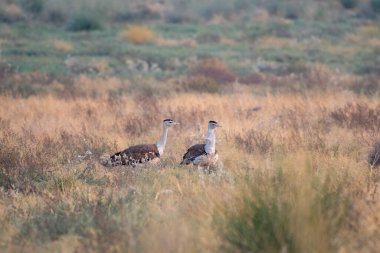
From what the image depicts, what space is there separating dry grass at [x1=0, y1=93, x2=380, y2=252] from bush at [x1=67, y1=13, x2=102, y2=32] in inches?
917

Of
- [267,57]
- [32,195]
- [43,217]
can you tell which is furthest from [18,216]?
[267,57]

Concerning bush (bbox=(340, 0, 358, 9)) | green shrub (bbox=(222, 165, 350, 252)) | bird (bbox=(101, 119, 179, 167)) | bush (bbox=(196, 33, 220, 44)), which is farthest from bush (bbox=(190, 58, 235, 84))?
bush (bbox=(340, 0, 358, 9))

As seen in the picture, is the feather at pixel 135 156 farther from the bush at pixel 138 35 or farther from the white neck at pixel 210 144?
the bush at pixel 138 35

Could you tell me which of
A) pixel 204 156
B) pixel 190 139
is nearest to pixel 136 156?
pixel 204 156

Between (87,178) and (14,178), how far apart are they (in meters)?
0.86

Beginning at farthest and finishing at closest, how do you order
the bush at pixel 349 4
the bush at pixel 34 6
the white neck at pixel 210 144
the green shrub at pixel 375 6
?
1. the bush at pixel 349 4
2. the green shrub at pixel 375 6
3. the bush at pixel 34 6
4. the white neck at pixel 210 144

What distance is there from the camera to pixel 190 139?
1208cm

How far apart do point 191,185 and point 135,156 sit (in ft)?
5.35

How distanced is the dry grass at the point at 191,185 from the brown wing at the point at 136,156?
19 cm

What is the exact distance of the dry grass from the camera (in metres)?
5.56

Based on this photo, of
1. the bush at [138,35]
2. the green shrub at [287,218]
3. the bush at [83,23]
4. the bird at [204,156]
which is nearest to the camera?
the green shrub at [287,218]

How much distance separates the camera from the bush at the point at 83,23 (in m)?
38.4

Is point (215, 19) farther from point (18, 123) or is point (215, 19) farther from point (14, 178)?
point (14, 178)

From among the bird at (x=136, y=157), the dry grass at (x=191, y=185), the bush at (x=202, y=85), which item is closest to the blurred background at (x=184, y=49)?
the bush at (x=202, y=85)
